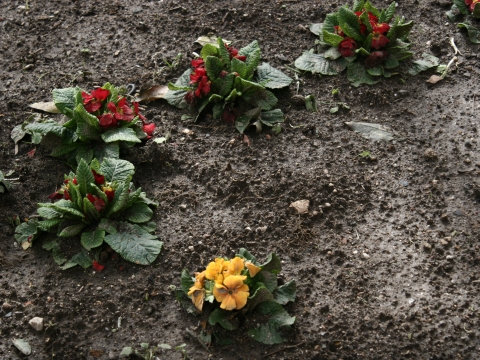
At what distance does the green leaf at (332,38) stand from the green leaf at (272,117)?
0.78 m

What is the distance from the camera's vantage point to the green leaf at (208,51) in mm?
4723

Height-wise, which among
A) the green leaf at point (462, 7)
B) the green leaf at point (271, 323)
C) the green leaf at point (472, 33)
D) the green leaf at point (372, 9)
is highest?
the green leaf at point (372, 9)

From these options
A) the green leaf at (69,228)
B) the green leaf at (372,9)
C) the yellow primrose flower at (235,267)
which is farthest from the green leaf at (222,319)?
the green leaf at (372,9)

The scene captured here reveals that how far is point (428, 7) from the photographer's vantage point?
5461 mm

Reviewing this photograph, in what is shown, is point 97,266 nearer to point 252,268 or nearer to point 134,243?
point 134,243

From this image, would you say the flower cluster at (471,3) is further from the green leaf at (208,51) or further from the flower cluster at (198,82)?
the flower cluster at (198,82)

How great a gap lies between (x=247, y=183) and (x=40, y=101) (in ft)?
5.74

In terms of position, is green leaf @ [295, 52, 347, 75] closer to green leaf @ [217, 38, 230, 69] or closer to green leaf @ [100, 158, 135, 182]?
green leaf @ [217, 38, 230, 69]

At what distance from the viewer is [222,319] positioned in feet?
11.2

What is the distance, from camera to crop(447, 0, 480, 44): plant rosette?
5.15m

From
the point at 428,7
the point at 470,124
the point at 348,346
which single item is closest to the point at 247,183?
the point at 348,346

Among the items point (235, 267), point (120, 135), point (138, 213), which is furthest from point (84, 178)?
point (235, 267)

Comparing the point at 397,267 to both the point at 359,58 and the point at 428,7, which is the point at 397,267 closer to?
the point at 359,58

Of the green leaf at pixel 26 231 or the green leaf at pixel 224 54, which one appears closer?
the green leaf at pixel 26 231
